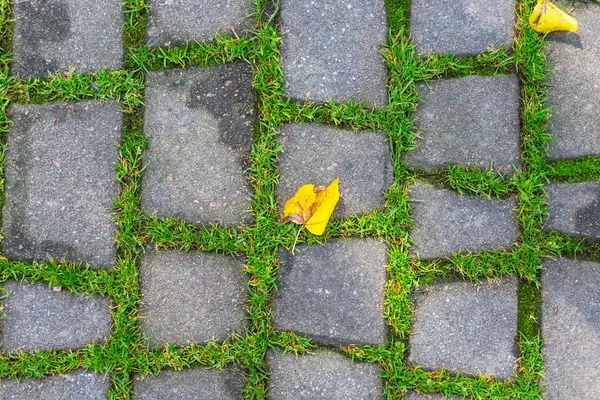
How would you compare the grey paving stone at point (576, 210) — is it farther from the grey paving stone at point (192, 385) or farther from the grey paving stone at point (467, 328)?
the grey paving stone at point (192, 385)

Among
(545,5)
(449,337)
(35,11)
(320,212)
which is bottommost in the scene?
(449,337)

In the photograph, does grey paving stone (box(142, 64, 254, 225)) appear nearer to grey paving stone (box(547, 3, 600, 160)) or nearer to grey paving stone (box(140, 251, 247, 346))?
grey paving stone (box(140, 251, 247, 346))

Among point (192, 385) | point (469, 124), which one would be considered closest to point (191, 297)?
point (192, 385)

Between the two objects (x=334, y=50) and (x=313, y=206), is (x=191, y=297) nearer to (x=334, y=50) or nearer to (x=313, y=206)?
(x=313, y=206)

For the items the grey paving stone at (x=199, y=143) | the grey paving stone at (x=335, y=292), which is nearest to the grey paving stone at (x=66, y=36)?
the grey paving stone at (x=199, y=143)

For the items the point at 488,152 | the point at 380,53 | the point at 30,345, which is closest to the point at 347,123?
the point at 380,53

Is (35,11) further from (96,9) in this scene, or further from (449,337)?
(449,337)

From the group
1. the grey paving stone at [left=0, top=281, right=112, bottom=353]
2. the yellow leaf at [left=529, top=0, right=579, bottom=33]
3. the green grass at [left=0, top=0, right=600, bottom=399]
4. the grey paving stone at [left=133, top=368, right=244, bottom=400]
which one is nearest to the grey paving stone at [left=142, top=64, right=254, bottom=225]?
the green grass at [left=0, top=0, right=600, bottom=399]
